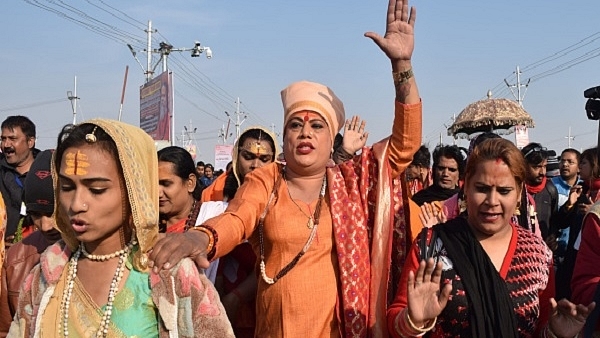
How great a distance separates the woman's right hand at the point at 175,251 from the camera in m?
2.13

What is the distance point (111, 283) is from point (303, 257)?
0.95 metres

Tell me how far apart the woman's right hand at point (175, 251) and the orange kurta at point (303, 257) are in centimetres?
41

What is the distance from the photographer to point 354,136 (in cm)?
404

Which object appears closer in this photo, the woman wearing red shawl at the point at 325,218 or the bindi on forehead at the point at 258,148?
the woman wearing red shawl at the point at 325,218

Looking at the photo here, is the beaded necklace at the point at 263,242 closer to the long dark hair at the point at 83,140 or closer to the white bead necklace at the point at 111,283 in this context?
the white bead necklace at the point at 111,283

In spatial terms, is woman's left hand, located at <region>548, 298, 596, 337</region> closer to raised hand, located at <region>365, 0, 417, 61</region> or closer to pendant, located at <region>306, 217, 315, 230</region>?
pendant, located at <region>306, 217, 315, 230</region>

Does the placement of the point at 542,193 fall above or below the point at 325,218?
above

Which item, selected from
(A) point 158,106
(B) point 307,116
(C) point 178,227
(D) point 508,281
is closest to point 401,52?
(B) point 307,116

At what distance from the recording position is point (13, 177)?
6121mm

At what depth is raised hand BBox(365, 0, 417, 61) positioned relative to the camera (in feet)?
9.43

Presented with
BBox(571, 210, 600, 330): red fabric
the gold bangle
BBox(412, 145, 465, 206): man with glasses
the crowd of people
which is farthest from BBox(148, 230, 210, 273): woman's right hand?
BBox(412, 145, 465, 206): man with glasses

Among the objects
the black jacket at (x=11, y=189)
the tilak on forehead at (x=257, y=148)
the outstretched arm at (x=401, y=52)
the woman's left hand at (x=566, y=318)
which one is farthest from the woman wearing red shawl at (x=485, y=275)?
the black jacket at (x=11, y=189)

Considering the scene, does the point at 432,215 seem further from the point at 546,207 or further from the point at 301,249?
the point at 546,207

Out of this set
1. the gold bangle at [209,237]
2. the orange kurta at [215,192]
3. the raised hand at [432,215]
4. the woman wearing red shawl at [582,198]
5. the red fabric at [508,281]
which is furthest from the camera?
the woman wearing red shawl at [582,198]
